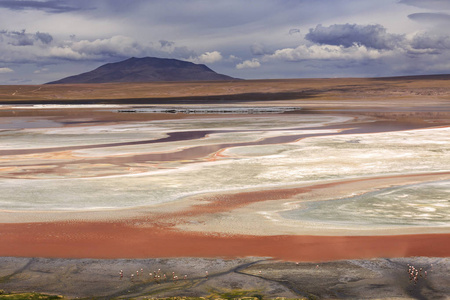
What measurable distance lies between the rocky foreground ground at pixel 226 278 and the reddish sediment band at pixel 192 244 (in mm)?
323

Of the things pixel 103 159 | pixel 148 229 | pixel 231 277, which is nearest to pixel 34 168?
pixel 103 159

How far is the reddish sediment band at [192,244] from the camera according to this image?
751cm

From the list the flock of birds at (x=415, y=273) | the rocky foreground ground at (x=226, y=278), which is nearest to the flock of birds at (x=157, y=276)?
the rocky foreground ground at (x=226, y=278)

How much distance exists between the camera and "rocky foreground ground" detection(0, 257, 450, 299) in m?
6.04

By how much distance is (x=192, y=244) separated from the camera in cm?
802

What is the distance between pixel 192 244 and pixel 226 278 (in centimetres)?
158

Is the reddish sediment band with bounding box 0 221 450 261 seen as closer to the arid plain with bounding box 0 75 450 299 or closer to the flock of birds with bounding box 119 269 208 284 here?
the arid plain with bounding box 0 75 450 299

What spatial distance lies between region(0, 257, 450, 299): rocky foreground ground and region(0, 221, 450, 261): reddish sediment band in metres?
0.32

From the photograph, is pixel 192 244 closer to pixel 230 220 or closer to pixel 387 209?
pixel 230 220

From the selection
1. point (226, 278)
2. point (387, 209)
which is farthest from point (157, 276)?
point (387, 209)

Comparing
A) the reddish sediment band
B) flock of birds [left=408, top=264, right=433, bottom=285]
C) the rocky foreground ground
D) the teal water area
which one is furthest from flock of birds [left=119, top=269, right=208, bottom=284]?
the teal water area

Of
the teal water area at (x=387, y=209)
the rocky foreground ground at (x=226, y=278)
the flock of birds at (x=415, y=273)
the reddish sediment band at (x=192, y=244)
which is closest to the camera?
the rocky foreground ground at (x=226, y=278)

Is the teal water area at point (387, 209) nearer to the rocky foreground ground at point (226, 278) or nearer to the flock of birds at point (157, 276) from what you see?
the rocky foreground ground at point (226, 278)

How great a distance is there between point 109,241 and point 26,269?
1.54 m
